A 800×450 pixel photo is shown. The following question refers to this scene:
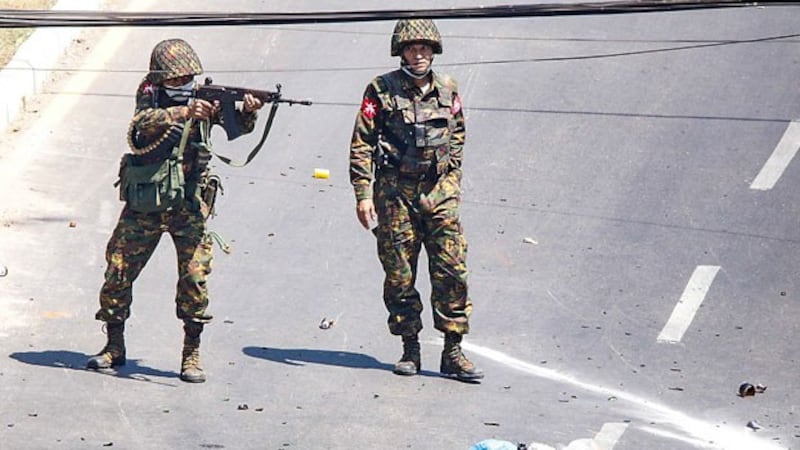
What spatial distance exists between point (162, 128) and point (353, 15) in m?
1.68

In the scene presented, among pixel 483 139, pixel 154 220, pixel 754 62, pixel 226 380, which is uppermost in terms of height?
pixel 754 62

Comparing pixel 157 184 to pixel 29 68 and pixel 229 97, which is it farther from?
pixel 29 68

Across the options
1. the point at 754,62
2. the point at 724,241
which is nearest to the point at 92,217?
the point at 724,241

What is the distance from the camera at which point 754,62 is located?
15.6m

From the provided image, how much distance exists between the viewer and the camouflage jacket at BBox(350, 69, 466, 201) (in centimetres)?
993

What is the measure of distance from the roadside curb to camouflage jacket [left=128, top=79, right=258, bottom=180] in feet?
15.9

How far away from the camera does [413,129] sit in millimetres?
9922

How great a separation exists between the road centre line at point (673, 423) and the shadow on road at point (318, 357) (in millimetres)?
754

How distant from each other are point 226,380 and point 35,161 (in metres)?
4.40

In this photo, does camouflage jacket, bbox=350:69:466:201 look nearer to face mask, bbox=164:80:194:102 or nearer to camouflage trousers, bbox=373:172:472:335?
camouflage trousers, bbox=373:172:472:335

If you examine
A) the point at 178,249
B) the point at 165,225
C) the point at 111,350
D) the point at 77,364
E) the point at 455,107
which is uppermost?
the point at 455,107

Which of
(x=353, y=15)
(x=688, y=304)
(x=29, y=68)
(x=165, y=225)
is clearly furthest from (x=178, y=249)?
(x=29, y=68)

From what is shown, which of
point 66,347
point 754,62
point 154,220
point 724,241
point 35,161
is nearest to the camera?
point 154,220

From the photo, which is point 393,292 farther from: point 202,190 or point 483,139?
point 483,139
